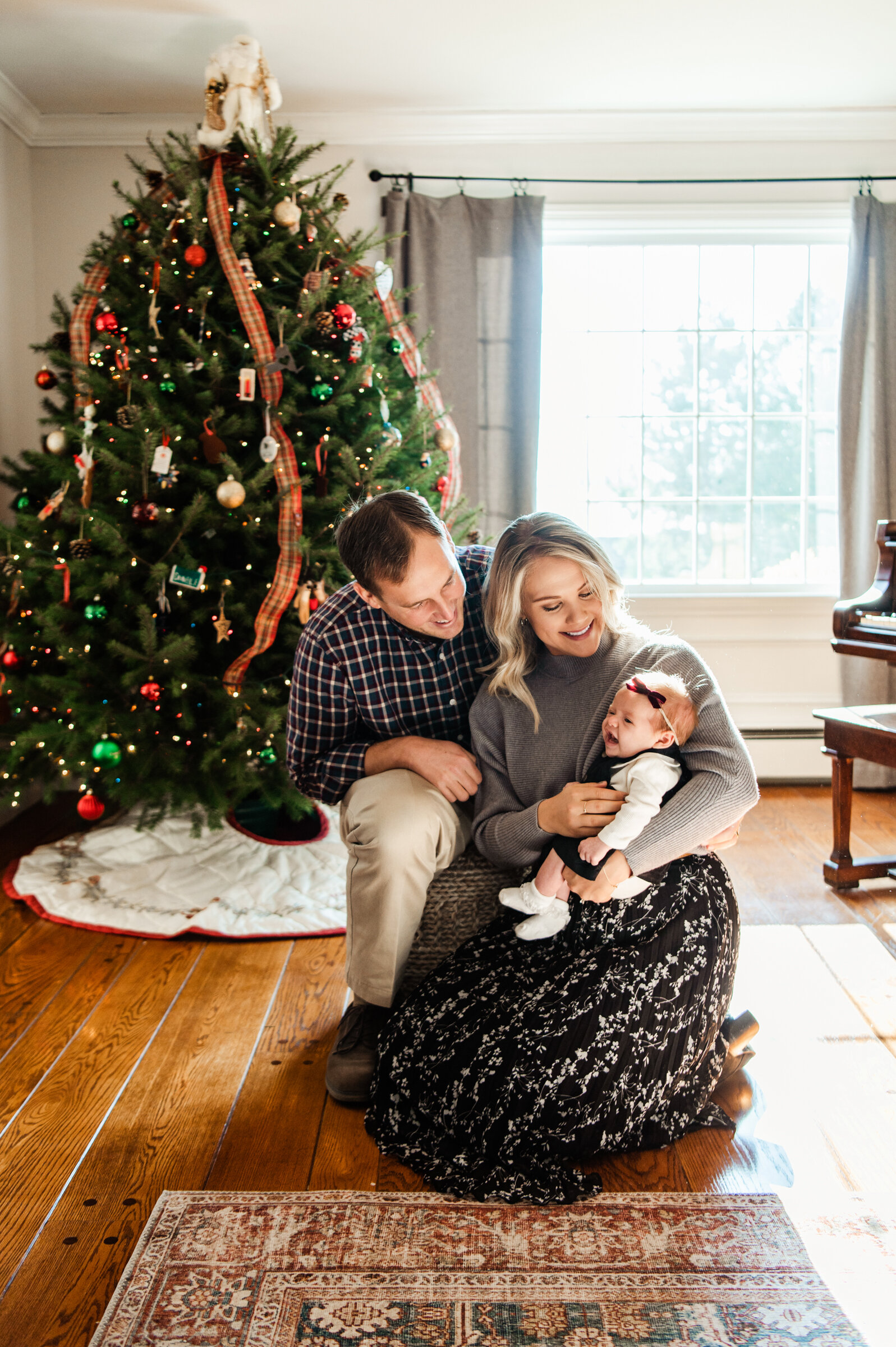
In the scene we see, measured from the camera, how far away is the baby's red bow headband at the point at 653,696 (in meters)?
1.64

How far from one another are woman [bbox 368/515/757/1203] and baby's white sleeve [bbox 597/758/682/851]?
0.09 feet

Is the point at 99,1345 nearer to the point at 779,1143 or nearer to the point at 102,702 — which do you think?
the point at 779,1143

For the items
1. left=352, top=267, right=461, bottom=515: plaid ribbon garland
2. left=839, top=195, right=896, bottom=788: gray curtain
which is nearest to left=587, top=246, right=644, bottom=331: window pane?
left=839, top=195, right=896, bottom=788: gray curtain

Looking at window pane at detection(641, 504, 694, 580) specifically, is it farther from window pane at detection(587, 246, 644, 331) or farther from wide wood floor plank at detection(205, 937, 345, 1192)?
wide wood floor plank at detection(205, 937, 345, 1192)

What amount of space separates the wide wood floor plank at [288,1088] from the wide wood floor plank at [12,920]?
76 centimetres

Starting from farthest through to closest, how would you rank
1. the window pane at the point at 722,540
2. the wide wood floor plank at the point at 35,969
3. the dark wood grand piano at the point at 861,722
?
the window pane at the point at 722,540
the dark wood grand piano at the point at 861,722
the wide wood floor plank at the point at 35,969

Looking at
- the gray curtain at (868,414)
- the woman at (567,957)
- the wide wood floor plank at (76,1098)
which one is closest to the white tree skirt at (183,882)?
the wide wood floor plank at (76,1098)

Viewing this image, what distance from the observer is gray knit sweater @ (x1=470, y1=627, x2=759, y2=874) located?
5.57 ft

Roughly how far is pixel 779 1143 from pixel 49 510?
2.43 m

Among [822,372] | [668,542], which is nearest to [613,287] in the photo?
[822,372]

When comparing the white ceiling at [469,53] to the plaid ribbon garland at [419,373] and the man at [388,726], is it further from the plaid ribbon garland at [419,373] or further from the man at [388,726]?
the man at [388,726]

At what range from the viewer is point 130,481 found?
2654mm

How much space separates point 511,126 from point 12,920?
3.35 meters

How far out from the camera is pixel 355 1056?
182 centimetres
